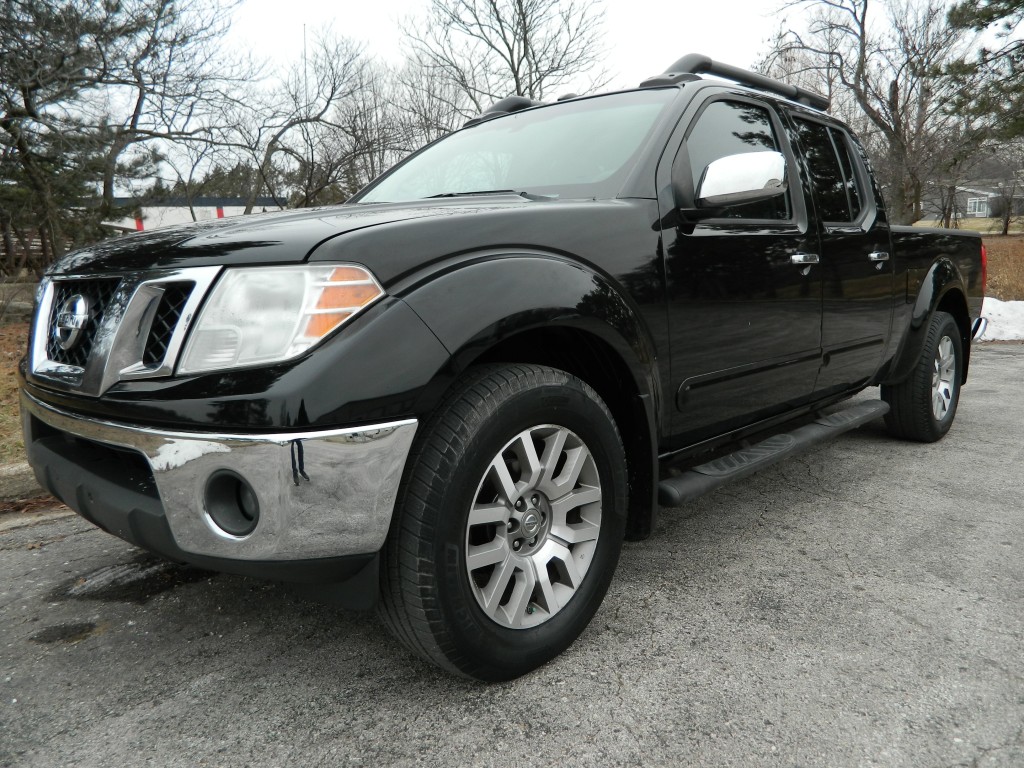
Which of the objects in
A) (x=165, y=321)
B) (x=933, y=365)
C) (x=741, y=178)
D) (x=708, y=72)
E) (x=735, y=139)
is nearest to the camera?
(x=165, y=321)

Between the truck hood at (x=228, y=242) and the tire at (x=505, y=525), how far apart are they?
0.50m

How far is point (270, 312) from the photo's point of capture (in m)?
A: 1.70

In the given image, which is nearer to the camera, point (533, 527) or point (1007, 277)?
point (533, 527)

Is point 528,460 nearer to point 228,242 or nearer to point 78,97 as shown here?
point 228,242

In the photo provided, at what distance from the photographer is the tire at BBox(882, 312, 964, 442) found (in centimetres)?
432

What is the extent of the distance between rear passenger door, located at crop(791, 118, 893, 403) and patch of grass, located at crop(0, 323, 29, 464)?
347 centimetres

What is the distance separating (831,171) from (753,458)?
1650 mm

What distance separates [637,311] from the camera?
2.35m

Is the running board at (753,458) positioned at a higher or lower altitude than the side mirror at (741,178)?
lower

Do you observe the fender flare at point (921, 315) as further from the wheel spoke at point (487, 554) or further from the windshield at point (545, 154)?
the wheel spoke at point (487, 554)

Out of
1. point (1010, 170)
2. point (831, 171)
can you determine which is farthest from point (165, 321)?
point (1010, 170)

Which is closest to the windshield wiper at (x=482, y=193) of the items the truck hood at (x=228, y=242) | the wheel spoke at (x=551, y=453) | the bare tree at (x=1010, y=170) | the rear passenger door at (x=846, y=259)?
the truck hood at (x=228, y=242)

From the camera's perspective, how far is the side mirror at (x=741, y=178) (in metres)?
2.46

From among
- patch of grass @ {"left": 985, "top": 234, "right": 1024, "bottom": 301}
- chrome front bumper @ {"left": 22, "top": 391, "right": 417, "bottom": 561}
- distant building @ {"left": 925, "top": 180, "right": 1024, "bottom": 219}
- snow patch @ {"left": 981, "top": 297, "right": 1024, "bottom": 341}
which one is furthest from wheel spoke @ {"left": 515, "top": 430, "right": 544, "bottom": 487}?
distant building @ {"left": 925, "top": 180, "right": 1024, "bottom": 219}
